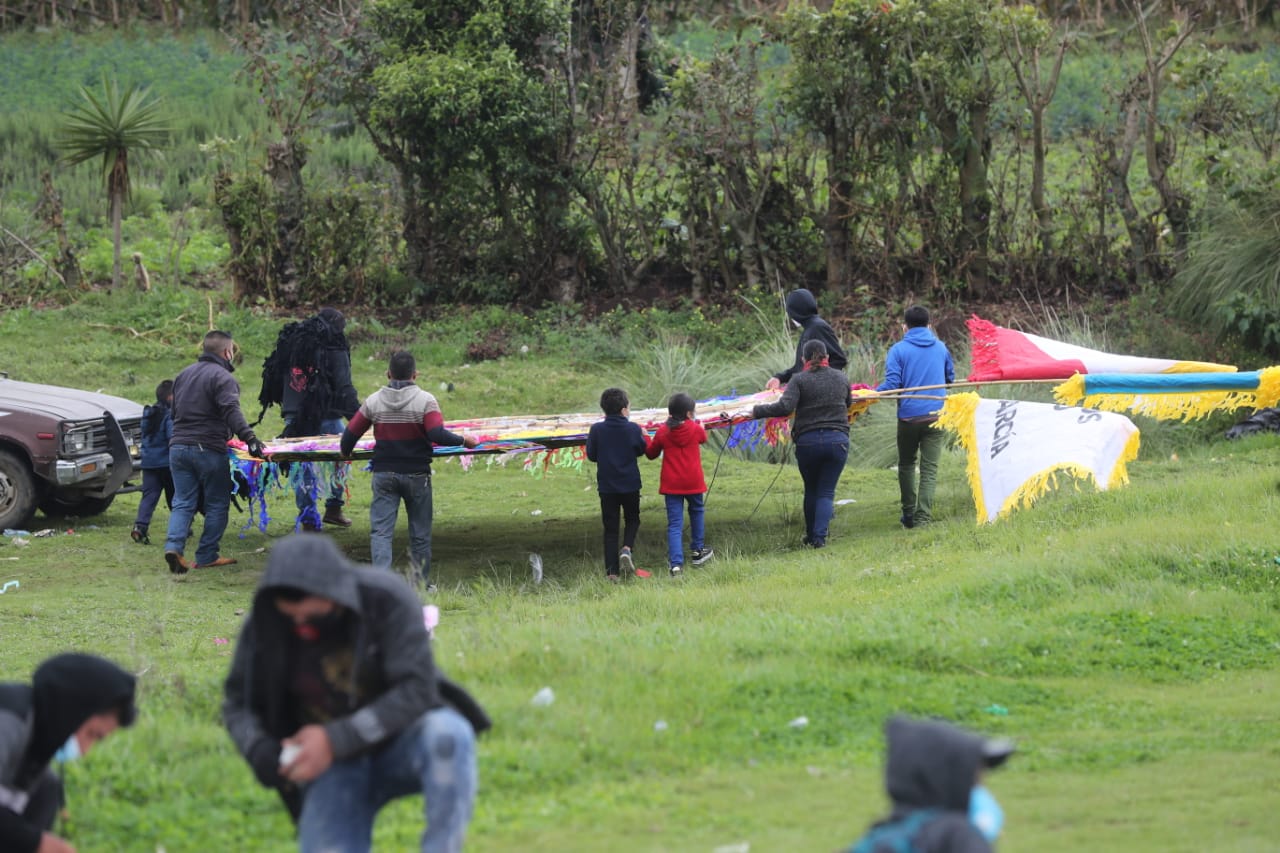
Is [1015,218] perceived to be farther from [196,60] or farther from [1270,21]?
[196,60]

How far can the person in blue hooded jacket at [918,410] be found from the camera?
12.9m

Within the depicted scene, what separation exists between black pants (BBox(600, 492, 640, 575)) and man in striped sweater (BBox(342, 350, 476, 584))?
1188 mm

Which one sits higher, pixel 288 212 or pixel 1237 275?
pixel 288 212

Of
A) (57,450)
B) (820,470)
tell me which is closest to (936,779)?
(820,470)

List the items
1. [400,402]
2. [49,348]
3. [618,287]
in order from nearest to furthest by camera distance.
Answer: [400,402] < [49,348] < [618,287]

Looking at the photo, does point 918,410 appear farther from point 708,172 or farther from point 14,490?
point 708,172

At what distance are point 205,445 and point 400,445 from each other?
208 cm

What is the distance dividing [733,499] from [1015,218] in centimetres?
973

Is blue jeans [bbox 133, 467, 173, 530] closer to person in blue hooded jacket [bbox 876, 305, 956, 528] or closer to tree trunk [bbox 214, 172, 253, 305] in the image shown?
person in blue hooded jacket [bbox 876, 305, 956, 528]

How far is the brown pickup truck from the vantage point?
1392 cm

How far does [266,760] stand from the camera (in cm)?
A: 445

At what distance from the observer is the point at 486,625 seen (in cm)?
918

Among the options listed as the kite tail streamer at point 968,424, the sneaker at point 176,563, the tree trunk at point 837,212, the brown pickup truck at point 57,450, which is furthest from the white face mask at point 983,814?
the tree trunk at point 837,212

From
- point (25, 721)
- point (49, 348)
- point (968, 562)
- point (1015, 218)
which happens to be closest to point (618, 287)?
point (1015, 218)
